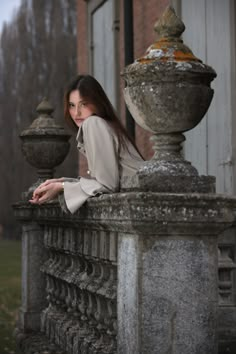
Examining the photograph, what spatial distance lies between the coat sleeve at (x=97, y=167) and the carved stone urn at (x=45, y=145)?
8.07ft

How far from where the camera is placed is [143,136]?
10.2 m

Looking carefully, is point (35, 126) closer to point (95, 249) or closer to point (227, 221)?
point (95, 249)

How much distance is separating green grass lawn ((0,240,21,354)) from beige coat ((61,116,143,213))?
2.73m

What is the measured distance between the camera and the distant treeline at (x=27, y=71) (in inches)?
1496

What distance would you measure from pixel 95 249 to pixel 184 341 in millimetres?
1091

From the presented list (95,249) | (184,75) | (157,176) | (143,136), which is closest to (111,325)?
(95,249)

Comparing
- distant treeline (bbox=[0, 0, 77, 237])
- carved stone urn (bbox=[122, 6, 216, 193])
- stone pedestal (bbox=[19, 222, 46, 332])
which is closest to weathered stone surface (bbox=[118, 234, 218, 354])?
carved stone urn (bbox=[122, 6, 216, 193])

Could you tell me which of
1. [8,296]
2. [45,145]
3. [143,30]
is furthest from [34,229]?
[8,296]

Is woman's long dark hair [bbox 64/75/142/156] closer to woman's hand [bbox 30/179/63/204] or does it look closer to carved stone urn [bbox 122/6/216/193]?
woman's hand [bbox 30/179/63/204]

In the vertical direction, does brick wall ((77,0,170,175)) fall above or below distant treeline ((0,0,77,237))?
below

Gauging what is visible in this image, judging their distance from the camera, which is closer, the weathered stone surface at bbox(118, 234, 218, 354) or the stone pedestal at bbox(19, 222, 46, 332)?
the weathered stone surface at bbox(118, 234, 218, 354)

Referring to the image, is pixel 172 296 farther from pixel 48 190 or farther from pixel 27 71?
pixel 27 71

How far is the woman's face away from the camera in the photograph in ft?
15.2

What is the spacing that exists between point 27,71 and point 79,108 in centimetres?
3552
